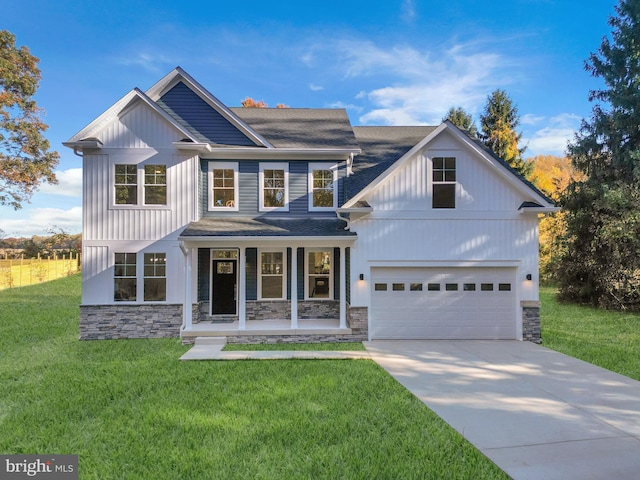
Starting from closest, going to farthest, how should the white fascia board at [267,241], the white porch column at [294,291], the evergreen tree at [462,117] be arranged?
the white fascia board at [267,241], the white porch column at [294,291], the evergreen tree at [462,117]

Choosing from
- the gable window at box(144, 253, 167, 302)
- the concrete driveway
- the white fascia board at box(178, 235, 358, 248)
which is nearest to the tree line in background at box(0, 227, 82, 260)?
the gable window at box(144, 253, 167, 302)

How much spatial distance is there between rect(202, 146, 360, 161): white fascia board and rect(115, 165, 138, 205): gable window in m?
2.11

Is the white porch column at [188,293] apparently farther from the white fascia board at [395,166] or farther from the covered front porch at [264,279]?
the white fascia board at [395,166]

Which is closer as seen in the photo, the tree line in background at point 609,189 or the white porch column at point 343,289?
the white porch column at point 343,289

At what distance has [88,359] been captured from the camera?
8.20 m

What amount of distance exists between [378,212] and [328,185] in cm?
217

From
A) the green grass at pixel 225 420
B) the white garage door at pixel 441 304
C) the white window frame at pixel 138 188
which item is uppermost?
the white window frame at pixel 138 188

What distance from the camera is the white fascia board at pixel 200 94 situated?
11.0 meters

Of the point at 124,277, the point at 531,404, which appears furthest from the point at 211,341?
the point at 531,404

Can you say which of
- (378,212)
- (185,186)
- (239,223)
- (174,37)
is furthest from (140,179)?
(174,37)

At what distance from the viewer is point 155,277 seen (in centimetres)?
1041

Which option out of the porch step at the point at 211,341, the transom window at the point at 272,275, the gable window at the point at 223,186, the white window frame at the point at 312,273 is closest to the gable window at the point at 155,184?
the gable window at the point at 223,186

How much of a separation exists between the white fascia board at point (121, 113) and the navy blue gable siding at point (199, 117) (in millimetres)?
904

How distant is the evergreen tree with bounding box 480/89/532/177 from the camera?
2473cm
